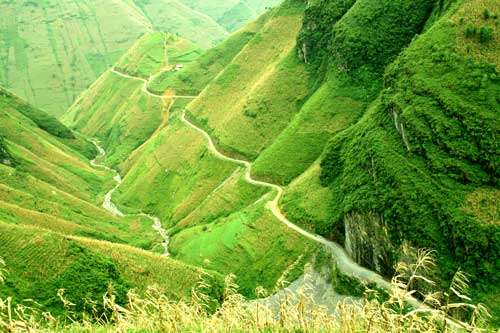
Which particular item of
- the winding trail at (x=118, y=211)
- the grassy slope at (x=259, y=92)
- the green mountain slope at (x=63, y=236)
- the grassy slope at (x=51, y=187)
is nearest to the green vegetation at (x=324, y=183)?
the green mountain slope at (x=63, y=236)

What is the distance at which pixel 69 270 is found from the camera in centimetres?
5984

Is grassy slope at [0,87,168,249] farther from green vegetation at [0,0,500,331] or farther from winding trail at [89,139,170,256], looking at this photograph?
winding trail at [89,139,170,256]

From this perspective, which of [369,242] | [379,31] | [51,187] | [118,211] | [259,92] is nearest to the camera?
[369,242]

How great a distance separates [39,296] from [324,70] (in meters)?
94.7

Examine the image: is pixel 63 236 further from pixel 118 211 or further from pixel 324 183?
pixel 118 211

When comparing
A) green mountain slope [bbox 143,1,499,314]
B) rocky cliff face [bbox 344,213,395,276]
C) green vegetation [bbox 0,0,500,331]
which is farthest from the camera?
rocky cliff face [bbox 344,213,395,276]

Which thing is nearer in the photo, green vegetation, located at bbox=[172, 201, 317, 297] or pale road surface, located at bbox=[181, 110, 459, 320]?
pale road surface, located at bbox=[181, 110, 459, 320]

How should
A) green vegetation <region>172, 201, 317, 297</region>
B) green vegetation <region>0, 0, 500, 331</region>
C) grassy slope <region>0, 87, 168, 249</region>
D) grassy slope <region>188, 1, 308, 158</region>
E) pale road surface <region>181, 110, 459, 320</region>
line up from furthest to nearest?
1. grassy slope <region>188, 1, 308, 158</region>
2. grassy slope <region>0, 87, 168, 249</region>
3. green vegetation <region>172, 201, 317, 297</region>
4. pale road surface <region>181, 110, 459, 320</region>
5. green vegetation <region>0, 0, 500, 331</region>

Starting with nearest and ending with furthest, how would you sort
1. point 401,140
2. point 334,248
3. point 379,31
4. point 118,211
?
point 401,140 → point 334,248 → point 379,31 → point 118,211

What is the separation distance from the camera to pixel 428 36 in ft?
289

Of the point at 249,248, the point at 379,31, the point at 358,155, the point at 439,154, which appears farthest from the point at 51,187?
the point at 439,154

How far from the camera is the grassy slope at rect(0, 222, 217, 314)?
186 feet

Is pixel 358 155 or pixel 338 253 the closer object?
pixel 338 253

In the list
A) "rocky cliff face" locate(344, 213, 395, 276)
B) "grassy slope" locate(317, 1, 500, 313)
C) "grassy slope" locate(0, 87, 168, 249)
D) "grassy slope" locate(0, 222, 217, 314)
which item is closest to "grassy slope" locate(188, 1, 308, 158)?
"grassy slope" locate(0, 87, 168, 249)
